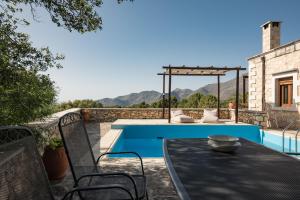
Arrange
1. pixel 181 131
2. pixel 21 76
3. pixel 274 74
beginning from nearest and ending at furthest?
pixel 21 76 → pixel 181 131 → pixel 274 74

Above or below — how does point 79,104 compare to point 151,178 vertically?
above

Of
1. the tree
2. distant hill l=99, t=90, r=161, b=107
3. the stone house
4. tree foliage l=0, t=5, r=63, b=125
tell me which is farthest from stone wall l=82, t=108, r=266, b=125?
distant hill l=99, t=90, r=161, b=107

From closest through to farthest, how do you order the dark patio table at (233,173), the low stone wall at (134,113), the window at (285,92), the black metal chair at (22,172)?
the black metal chair at (22,172) < the dark patio table at (233,173) < the window at (285,92) < the low stone wall at (134,113)

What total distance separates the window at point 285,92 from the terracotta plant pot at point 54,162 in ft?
31.1

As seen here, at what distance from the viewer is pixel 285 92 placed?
10320mm

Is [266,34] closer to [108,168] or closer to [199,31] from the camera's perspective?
[199,31]

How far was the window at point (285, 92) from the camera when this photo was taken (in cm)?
991

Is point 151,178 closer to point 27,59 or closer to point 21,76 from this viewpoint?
point 21,76

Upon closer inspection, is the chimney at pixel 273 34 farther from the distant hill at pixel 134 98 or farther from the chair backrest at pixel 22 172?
the distant hill at pixel 134 98

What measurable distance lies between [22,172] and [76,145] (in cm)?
102

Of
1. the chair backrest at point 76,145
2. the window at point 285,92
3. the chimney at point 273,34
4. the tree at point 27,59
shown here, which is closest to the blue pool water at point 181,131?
the window at point 285,92

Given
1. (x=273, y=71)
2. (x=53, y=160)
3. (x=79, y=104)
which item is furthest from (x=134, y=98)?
(x=53, y=160)

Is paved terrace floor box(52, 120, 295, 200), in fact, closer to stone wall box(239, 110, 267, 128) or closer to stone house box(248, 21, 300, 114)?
stone wall box(239, 110, 267, 128)

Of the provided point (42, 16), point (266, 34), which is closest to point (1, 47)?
point (42, 16)
